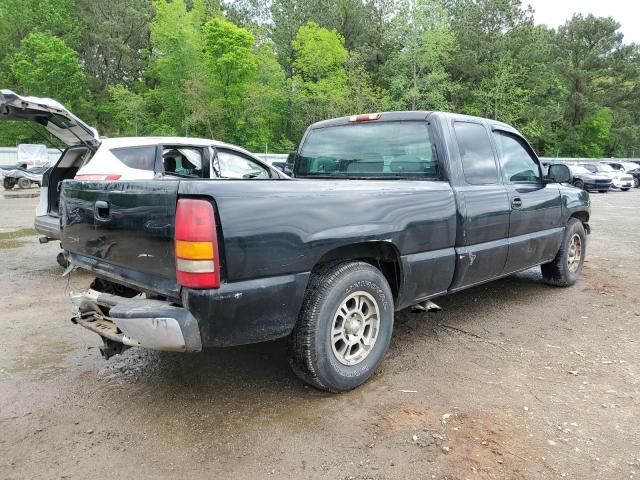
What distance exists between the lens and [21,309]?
4.93 meters

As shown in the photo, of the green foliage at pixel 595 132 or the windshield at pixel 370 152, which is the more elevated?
the green foliage at pixel 595 132

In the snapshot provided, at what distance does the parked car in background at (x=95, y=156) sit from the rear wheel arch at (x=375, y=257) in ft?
12.1

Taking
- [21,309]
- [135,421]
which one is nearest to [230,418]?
[135,421]

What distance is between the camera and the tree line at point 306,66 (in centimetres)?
4234

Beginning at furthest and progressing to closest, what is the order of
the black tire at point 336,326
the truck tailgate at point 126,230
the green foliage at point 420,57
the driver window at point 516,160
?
the green foliage at point 420,57, the driver window at point 516,160, the black tire at point 336,326, the truck tailgate at point 126,230

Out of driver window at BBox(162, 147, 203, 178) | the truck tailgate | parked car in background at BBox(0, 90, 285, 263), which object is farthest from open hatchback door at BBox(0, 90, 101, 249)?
the truck tailgate

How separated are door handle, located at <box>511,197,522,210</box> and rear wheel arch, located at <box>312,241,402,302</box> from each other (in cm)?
166

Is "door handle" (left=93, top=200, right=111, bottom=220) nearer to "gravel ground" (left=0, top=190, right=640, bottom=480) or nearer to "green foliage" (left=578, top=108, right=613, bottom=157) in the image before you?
"gravel ground" (left=0, top=190, right=640, bottom=480)

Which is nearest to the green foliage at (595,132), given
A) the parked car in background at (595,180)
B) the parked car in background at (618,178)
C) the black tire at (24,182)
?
the parked car in background at (618,178)

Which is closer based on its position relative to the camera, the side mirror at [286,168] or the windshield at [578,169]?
the side mirror at [286,168]

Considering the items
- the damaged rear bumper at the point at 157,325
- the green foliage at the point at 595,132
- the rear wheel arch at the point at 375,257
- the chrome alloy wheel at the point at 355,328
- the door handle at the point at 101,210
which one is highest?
A: the green foliage at the point at 595,132

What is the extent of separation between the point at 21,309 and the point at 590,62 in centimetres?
5836

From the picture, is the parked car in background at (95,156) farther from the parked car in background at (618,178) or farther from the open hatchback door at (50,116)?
the parked car in background at (618,178)

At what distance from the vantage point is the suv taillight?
7.97ft
